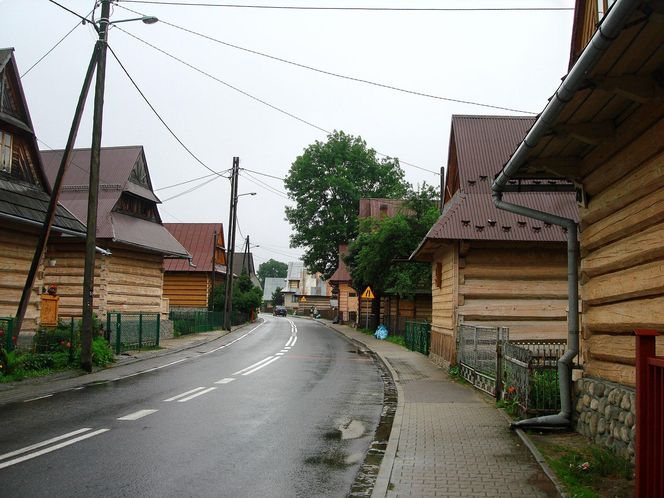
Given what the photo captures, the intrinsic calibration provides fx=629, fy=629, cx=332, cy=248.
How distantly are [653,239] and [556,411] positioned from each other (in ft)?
Result: 11.8

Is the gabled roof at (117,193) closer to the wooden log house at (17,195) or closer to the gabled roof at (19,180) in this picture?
the gabled roof at (19,180)

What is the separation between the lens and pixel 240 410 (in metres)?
11.0

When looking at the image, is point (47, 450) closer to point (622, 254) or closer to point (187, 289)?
point (622, 254)

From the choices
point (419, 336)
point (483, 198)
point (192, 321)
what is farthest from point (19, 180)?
point (192, 321)

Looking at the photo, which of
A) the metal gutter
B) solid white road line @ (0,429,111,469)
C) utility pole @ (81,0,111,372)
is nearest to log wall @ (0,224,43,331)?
utility pole @ (81,0,111,372)

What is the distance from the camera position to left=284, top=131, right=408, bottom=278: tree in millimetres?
56750

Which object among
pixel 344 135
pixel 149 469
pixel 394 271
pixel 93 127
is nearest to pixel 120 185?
pixel 93 127

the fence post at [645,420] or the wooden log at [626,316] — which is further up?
the wooden log at [626,316]

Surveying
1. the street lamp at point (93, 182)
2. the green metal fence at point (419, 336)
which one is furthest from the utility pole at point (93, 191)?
the green metal fence at point (419, 336)

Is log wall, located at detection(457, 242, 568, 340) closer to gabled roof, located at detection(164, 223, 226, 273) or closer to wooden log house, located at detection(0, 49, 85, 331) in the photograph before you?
wooden log house, located at detection(0, 49, 85, 331)

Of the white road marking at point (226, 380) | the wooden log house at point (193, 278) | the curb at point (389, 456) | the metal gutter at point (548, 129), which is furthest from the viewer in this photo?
the wooden log house at point (193, 278)

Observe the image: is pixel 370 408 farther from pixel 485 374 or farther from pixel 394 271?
pixel 394 271

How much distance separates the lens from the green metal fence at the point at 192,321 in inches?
1369

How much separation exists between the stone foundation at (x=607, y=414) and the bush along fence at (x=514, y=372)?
31.8 inches
